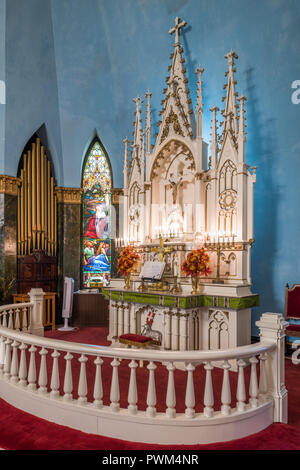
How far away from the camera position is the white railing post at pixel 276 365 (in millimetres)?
3473

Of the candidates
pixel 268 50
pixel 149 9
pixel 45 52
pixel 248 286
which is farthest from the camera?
pixel 45 52

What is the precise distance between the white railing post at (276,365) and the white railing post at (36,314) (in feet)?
15.4

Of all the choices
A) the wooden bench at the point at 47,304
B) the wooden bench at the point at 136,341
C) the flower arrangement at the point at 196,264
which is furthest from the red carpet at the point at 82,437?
the wooden bench at the point at 47,304

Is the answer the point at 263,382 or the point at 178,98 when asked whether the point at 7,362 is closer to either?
the point at 263,382

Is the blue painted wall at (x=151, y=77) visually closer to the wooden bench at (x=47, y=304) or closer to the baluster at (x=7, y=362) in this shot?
the wooden bench at (x=47, y=304)

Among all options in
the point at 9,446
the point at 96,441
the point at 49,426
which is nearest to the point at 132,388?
the point at 96,441

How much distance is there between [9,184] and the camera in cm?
827

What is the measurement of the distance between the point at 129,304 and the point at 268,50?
17.1ft

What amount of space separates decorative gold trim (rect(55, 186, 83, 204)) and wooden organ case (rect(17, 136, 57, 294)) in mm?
130

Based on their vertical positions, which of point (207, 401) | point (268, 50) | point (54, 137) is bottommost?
point (207, 401)

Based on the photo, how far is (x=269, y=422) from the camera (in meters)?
3.41

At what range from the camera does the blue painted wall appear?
20.9 ft

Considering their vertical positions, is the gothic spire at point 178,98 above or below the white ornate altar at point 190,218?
above

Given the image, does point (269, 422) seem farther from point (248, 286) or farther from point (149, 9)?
point (149, 9)
